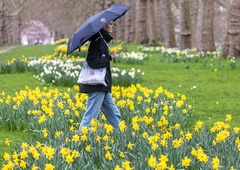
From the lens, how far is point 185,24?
19.3m

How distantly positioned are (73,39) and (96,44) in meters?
0.26

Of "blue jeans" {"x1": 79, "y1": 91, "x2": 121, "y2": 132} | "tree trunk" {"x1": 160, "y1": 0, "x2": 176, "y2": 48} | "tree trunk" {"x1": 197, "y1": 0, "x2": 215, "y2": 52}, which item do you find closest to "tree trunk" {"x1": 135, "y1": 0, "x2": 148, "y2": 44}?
"tree trunk" {"x1": 160, "y1": 0, "x2": 176, "y2": 48}

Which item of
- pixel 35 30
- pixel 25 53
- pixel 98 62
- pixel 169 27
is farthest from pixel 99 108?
pixel 35 30

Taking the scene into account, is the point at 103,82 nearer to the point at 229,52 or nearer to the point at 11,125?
the point at 11,125

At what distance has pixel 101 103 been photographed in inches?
214

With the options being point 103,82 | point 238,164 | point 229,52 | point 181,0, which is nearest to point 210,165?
point 238,164

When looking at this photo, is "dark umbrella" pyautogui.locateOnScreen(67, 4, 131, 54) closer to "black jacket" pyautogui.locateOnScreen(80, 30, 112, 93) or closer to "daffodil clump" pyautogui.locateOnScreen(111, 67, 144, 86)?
"black jacket" pyautogui.locateOnScreen(80, 30, 112, 93)

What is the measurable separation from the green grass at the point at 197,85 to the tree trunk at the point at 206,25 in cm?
248

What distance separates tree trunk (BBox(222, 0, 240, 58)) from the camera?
13586 millimetres

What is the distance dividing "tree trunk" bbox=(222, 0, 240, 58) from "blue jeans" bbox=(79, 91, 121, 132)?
881cm

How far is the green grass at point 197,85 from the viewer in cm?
738

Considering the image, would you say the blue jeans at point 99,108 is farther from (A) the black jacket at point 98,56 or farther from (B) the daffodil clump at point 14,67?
(B) the daffodil clump at point 14,67

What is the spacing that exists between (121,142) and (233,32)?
9862 millimetres

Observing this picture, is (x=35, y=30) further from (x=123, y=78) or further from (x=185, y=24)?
(x=123, y=78)
